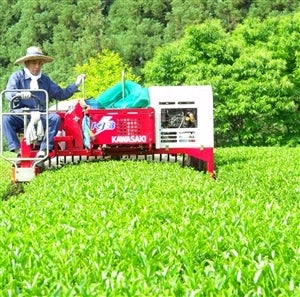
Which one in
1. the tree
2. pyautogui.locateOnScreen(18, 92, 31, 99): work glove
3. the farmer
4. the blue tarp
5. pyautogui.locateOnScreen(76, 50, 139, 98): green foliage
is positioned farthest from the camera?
the tree

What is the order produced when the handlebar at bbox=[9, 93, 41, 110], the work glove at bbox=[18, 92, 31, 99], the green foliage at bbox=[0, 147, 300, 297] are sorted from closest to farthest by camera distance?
1. the green foliage at bbox=[0, 147, 300, 297]
2. the work glove at bbox=[18, 92, 31, 99]
3. the handlebar at bbox=[9, 93, 41, 110]

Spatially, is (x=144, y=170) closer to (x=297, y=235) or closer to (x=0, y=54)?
(x=297, y=235)

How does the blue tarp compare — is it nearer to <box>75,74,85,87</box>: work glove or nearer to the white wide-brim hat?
<box>75,74,85,87</box>: work glove

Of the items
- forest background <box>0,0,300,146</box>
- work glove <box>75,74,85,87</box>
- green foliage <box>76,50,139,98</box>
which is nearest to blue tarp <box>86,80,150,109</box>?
work glove <box>75,74,85,87</box>

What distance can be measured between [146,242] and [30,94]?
6.52 m

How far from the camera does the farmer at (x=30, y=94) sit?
11.2 metres

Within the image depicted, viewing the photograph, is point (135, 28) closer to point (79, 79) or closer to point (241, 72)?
point (241, 72)

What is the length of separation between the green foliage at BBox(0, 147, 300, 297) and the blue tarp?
4.30m

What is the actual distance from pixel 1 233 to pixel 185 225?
4.31 feet

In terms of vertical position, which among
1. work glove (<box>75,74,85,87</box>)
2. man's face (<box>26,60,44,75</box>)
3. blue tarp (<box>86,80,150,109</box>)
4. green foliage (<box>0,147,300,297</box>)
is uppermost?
man's face (<box>26,60,44,75</box>)

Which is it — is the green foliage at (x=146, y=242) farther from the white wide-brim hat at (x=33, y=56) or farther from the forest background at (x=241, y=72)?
the forest background at (x=241, y=72)

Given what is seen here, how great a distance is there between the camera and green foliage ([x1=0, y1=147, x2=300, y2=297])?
12.7 feet

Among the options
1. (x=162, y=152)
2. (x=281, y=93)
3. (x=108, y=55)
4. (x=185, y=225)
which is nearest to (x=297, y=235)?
(x=185, y=225)

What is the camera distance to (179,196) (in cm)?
716
